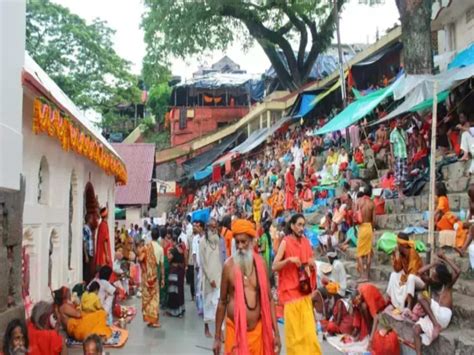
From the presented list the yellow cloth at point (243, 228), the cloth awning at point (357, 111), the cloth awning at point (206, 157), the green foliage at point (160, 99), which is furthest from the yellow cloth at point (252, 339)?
the green foliage at point (160, 99)

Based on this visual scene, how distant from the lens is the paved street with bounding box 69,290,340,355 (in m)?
7.76

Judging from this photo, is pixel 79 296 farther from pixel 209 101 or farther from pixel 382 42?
pixel 209 101

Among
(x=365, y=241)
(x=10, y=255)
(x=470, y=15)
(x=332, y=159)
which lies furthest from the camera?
(x=332, y=159)

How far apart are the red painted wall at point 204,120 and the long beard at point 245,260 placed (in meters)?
36.7

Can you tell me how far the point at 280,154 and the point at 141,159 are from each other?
5.83m

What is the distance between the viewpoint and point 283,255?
19.4ft

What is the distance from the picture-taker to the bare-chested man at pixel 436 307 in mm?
6137

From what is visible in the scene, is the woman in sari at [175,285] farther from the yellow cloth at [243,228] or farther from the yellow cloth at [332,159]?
the yellow cloth at [332,159]

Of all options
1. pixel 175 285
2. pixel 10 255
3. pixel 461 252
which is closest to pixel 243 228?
pixel 10 255

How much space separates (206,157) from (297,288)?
1147 inches

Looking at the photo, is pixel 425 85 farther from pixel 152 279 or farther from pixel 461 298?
pixel 152 279

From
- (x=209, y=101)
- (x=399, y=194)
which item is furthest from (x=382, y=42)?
(x=209, y=101)

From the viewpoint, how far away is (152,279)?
9.84 meters

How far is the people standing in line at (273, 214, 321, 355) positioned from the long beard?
2.36 ft
